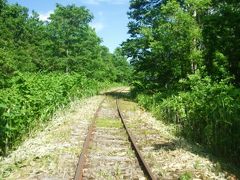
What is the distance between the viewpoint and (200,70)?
17.9 m

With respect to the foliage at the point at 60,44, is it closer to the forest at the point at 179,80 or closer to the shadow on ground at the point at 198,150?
the forest at the point at 179,80

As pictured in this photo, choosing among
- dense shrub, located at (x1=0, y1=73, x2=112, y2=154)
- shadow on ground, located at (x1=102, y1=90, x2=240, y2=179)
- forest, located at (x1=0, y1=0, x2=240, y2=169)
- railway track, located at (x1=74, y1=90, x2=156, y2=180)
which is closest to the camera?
railway track, located at (x1=74, y1=90, x2=156, y2=180)

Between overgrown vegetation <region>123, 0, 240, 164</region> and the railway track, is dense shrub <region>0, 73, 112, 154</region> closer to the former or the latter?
the railway track

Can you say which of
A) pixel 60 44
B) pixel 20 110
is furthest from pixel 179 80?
pixel 60 44

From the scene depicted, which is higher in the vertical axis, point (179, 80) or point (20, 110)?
point (179, 80)

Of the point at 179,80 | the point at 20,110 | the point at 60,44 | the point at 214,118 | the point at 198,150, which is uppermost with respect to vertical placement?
the point at 60,44

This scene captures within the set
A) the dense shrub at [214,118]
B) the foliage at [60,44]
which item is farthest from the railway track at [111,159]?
the foliage at [60,44]

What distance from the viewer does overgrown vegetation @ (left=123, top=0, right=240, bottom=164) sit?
1079cm

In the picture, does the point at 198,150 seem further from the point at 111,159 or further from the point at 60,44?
the point at 60,44

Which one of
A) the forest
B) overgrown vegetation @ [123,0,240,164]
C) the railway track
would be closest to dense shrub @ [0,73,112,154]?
the forest

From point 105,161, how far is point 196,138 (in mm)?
4616

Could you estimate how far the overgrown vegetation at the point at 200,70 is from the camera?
35.4 feet

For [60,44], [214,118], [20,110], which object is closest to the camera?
[214,118]

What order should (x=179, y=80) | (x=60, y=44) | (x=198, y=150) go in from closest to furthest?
1. (x=198, y=150)
2. (x=179, y=80)
3. (x=60, y=44)
